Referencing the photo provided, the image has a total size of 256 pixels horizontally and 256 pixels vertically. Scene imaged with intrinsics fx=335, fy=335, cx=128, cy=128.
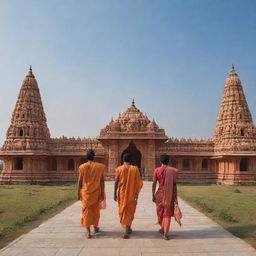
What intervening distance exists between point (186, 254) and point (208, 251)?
0.54 m

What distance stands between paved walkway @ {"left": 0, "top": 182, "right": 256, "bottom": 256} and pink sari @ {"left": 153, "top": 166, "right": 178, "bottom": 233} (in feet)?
1.74

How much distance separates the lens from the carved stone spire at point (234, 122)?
113 feet

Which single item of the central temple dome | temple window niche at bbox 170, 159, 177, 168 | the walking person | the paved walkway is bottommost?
the paved walkway

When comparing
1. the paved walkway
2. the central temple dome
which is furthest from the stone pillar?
the paved walkway

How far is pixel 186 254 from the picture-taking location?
6.71 m

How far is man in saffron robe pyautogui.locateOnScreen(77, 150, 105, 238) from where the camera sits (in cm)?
846

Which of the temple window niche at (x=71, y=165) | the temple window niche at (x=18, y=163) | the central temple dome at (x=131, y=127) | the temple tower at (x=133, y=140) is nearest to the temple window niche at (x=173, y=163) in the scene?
the temple tower at (x=133, y=140)

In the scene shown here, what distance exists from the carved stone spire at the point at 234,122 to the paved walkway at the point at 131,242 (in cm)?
2555

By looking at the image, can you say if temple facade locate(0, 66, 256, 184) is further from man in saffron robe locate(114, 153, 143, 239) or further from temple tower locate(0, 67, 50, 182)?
man in saffron robe locate(114, 153, 143, 239)

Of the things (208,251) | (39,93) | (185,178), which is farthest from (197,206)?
(39,93)

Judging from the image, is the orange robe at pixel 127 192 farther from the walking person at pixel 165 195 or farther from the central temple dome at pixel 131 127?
the central temple dome at pixel 131 127

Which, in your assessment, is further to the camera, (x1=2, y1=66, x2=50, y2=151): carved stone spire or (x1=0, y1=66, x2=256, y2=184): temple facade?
(x1=2, y1=66, x2=50, y2=151): carved stone spire

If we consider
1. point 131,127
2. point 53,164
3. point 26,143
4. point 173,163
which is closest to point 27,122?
point 26,143

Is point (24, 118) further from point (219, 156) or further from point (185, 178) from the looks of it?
point (219, 156)
